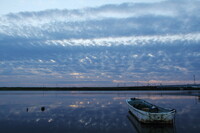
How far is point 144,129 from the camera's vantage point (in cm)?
1591

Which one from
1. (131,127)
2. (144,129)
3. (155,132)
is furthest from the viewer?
(131,127)

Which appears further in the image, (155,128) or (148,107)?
(148,107)

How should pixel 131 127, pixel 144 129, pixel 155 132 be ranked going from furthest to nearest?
pixel 131 127
pixel 144 129
pixel 155 132

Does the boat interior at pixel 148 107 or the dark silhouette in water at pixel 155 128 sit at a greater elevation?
the boat interior at pixel 148 107

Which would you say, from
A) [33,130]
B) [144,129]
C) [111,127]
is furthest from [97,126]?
[33,130]

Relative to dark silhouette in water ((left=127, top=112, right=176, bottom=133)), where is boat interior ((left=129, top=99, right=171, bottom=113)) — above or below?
above

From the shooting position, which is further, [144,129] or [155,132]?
[144,129]

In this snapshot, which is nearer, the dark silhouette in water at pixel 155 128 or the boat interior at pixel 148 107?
the dark silhouette in water at pixel 155 128

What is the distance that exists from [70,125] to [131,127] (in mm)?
5301

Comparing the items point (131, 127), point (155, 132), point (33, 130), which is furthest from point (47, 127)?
point (155, 132)

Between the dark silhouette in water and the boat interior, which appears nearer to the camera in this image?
the dark silhouette in water

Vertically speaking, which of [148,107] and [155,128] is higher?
[148,107]

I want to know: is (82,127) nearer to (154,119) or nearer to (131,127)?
(131,127)

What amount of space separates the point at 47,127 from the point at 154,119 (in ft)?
29.6
